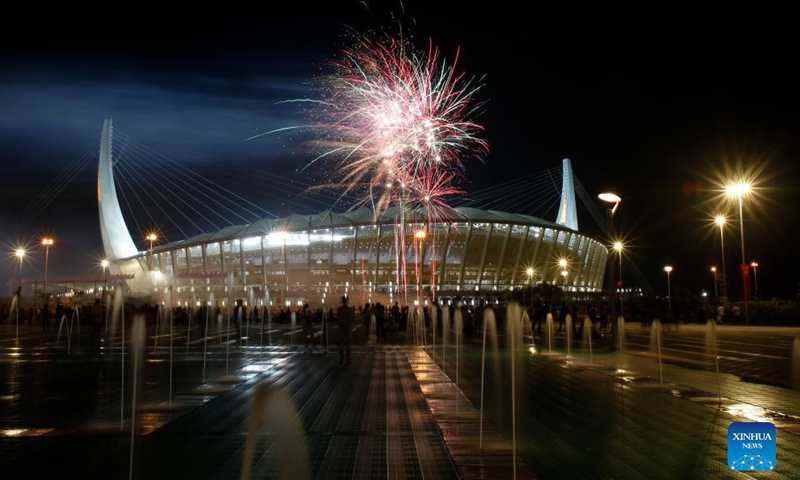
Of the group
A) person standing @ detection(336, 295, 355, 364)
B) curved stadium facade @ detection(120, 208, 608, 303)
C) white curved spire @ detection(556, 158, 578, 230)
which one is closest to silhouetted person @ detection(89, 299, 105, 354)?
person standing @ detection(336, 295, 355, 364)

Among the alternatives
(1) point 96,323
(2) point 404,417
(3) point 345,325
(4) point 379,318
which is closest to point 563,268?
(4) point 379,318

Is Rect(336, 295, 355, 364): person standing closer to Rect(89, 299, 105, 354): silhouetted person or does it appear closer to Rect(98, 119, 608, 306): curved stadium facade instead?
Rect(89, 299, 105, 354): silhouetted person

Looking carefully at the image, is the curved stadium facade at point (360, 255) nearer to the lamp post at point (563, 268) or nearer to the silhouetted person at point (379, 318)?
the lamp post at point (563, 268)

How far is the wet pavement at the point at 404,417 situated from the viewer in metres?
6.80

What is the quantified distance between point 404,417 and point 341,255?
221 feet

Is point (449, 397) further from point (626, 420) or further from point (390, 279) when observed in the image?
point (390, 279)

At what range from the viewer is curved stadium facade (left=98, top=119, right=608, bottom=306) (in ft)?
251

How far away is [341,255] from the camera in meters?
76.6

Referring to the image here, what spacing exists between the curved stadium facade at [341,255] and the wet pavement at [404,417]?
190ft

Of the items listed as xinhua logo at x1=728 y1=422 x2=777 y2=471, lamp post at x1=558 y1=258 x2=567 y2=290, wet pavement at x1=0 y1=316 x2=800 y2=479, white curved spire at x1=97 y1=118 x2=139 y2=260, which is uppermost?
white curved spire at x1=97 y1=118 x2=139 y2=260

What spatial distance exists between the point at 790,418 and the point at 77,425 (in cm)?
925

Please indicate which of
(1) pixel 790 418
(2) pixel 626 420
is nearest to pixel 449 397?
(2) pixel 626 420

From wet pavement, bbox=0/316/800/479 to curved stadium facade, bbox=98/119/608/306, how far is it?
190 feet

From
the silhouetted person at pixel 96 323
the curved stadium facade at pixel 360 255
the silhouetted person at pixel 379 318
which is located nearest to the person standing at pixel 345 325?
the silhouetted person at pixel 96 323
